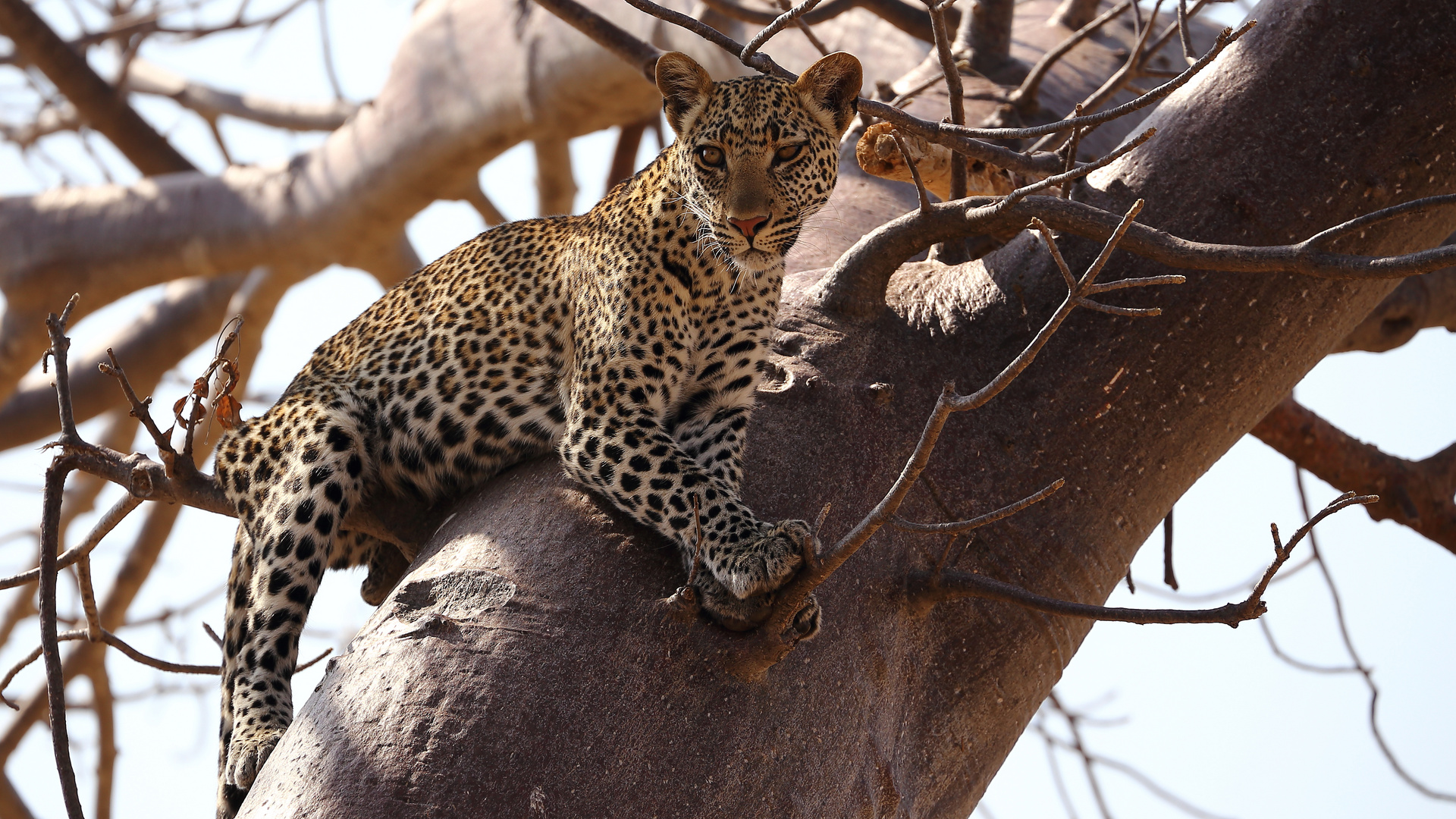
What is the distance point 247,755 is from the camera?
3.26m

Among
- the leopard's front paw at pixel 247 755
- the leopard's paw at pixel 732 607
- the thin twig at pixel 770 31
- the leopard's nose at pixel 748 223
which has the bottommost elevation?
the leopard's front paw at pixel 247 755

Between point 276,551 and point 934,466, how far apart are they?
6.38ft

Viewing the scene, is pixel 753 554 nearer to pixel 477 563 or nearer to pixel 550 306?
pixel 477 563

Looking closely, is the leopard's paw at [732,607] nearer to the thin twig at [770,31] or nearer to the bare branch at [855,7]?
the thin twig at [770,31]

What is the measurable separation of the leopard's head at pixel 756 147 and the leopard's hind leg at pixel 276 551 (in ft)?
4.45

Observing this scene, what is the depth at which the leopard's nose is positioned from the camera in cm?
329

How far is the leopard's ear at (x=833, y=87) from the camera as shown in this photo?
346 centimetres

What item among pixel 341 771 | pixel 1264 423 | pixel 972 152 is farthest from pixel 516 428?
pixel 1264 423

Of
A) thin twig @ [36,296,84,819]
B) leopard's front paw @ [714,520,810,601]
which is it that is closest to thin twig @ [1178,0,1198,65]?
leopard's front paw @ [714,520,810,601]

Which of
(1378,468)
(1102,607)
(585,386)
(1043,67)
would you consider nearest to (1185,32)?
(1043,67)

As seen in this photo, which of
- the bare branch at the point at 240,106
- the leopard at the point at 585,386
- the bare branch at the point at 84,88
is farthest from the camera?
the bare branch at the point at 240,106

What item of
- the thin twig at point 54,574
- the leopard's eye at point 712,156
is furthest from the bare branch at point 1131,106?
the thin twig at point 54,574

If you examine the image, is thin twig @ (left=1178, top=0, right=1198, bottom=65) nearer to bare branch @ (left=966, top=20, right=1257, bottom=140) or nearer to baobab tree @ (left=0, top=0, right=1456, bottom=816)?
baobab tree @ (left=0, top=0, right=1456, bottom=816)

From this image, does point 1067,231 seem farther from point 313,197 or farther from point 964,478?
point 313,197
